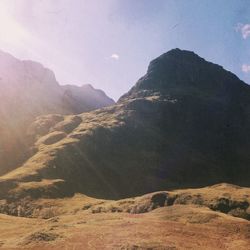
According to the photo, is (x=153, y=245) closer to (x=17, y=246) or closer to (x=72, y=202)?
(x=17, y=246)

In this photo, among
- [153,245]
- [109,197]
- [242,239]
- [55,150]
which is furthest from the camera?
[55,150]

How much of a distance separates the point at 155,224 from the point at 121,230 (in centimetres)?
996

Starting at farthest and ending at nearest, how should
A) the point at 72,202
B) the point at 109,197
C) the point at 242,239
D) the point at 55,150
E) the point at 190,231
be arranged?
the point at 55,150
the point at 109,197
the point at 72,202
the point at 190,231
the point at 242,239

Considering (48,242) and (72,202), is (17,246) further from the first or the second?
(72,202)

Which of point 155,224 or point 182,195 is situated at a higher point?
point 182,195

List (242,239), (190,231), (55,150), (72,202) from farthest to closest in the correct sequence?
(55,150) < (72,202) < (190,231) < (242,239)

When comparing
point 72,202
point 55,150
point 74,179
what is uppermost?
point 55,150

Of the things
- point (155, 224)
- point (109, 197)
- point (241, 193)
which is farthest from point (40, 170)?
point (155, 224)

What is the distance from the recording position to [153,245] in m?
66.3

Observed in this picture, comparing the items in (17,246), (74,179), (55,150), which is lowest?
(17,246)

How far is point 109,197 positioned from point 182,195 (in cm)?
4593

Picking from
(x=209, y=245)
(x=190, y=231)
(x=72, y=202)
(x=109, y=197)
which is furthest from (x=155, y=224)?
(x=109, y=197)

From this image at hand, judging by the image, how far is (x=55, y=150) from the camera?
198625 mm

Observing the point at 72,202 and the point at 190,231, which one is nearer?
the point at 190,231
